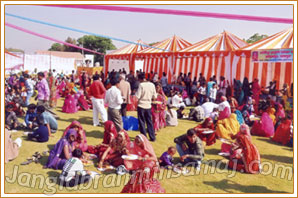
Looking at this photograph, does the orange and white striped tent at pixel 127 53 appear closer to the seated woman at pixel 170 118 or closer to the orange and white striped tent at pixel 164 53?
the orange and white striped tent at pixel 164 53

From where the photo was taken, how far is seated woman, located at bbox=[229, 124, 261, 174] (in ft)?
14.9

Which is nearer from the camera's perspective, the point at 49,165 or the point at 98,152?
the point at 49,165

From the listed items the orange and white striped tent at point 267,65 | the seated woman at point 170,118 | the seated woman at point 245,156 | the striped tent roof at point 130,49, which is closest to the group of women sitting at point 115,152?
the seated woman at point 245,156

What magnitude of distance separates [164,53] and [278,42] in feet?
18.9

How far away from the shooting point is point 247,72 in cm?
→ 1166

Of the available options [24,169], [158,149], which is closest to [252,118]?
[158,149]

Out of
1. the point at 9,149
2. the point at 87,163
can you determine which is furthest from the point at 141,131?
the point at 9,149

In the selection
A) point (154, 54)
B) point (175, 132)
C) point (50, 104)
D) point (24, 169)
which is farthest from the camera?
point (154, 54)

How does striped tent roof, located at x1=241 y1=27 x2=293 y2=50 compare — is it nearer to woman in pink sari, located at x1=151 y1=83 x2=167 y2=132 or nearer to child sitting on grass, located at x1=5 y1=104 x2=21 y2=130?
woman in pink sari, located at x1=151 y1=83 x2=167 y2=132

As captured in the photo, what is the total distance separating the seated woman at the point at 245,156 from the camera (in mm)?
4551

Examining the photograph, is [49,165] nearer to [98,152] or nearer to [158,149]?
[98,152]

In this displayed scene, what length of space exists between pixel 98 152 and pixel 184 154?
67.3 inches

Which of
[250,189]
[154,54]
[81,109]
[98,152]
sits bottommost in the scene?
[250,189]

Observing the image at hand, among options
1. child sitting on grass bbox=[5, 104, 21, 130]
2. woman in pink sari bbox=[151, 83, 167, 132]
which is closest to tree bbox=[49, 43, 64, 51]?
child sitting on grass bbox=[5, 104, 21, 130]
